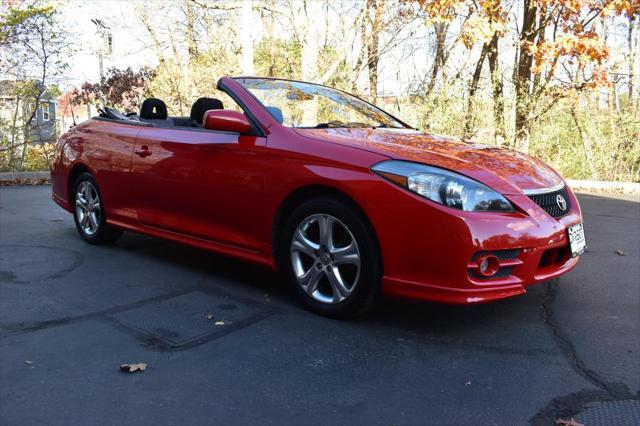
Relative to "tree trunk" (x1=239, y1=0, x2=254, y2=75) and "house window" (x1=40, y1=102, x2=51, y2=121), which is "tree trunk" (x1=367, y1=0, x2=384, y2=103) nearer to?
"tree trunk" (x1=239, y1=0, x2=254, y2=75)

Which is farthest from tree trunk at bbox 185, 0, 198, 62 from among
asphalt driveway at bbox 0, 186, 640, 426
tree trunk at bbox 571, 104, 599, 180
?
asphalt driveway at bbox 0, 186, 640, 426

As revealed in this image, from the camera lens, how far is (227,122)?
385cm

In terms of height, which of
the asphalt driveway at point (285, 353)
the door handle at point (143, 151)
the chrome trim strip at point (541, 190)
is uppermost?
the door handle at point (143, 151)

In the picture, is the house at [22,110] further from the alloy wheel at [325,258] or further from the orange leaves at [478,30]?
the alloy wheel at [325,258]

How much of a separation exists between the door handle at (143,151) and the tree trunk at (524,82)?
8974 millimetres

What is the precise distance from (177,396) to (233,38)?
1252 centimetres

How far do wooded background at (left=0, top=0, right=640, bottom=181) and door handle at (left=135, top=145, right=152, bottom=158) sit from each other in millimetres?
7881

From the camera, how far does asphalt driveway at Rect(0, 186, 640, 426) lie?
8.05ft

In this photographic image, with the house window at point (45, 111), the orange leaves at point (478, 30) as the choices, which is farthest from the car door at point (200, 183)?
the house window at point (45, 111)

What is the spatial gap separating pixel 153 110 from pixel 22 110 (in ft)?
27.1

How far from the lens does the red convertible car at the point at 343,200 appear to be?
3111 mm

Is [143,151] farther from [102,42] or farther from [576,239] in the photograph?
[102,42]

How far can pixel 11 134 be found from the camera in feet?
40.4

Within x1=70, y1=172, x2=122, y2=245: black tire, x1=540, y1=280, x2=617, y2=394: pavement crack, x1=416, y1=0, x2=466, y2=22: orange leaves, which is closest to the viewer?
x1=540, y1=280, x2=617, y2=394: pavement crack
